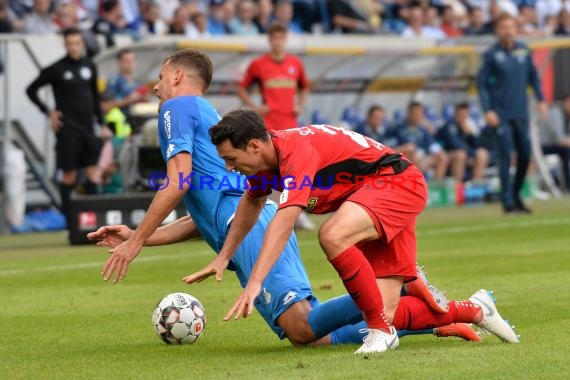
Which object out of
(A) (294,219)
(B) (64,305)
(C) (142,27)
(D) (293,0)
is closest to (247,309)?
(A) (294,219)

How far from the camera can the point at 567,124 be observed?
83.4 feet

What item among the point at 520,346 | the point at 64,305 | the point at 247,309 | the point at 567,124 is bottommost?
the point at 567,124

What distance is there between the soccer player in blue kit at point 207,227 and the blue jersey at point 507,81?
425 inches

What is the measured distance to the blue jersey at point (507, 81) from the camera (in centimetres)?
1845

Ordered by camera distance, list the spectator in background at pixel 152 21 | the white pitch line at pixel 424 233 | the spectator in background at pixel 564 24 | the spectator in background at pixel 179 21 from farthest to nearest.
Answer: the spectator in background at pixel 564 24 < the spectator in background at pixel 152 21 < the spectator in background at pixel 179 21 < the white pitch line at pixel 424 233

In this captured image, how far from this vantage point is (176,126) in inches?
308

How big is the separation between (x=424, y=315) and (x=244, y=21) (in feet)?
55.0

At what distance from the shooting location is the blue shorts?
7582 mm

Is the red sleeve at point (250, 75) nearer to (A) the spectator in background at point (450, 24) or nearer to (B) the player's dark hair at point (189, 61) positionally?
(B) the player's dark hair at point (189, 61)

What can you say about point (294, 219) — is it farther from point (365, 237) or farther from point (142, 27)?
point (142, 27)

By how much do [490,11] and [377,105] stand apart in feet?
25.6

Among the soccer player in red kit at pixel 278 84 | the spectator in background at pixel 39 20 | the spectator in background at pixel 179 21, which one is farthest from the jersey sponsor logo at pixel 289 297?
the spectator in background at pixel 179 21

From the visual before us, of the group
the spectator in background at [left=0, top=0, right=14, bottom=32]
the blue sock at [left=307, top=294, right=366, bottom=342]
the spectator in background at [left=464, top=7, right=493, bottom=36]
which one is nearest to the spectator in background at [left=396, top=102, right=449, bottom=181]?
the spectator in background at [left=464, top=7, right=493, bottom=36]

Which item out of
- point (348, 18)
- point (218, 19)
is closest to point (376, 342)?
point (218, 19)
